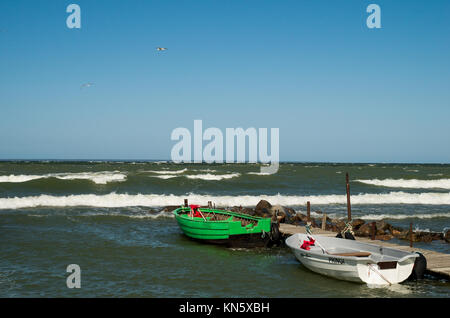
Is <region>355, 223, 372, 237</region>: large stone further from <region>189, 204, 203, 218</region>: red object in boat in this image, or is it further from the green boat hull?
<region>189, 204, 203, 218</region>: red object in boat

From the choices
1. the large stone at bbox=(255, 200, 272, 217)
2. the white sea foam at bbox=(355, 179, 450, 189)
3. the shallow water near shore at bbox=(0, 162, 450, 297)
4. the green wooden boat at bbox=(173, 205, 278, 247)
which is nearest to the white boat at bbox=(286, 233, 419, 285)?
the shallow water near shore at bbox=(0, 162, 450, 297)

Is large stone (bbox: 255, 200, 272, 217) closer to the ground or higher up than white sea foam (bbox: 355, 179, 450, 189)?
higher up

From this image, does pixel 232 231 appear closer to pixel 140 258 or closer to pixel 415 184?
pixel 140 258

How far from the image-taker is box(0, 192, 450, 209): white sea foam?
29969 millimetres

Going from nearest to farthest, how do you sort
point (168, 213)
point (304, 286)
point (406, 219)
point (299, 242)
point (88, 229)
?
1. point (304, 286)
2. point (299, 242)
3. point (88, 229)
4. point (406, 219)
5. point (168, 213)

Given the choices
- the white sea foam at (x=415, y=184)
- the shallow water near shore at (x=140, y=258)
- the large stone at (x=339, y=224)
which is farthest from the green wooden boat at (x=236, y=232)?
the white sea foam at (x=415, y=184)

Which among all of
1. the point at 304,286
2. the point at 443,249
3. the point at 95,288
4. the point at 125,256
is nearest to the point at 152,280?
the point at 95,288

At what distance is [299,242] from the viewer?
14461 millimetres

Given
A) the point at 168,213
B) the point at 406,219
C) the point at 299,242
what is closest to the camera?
the point at 299,242

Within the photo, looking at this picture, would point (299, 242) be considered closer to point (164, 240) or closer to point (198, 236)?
point (198, 236)

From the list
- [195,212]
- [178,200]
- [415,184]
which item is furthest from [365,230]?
[415,184]

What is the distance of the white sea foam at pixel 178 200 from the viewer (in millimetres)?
29969

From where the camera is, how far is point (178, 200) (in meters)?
32.9
